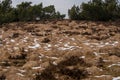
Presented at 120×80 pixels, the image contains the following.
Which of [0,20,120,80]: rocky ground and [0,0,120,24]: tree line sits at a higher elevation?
[0,0,120,24]: tree line

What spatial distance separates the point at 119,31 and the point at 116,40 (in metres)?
3.70

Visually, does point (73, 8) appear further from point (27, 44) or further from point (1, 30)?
point (27, 44)

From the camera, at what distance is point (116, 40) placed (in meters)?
22.5

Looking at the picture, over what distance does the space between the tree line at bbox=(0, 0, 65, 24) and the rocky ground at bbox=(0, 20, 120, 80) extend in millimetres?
2924

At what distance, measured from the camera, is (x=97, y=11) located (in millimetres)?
31000

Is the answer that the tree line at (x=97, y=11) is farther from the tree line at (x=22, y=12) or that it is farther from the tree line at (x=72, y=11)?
the tree line at (x=22, y=12)

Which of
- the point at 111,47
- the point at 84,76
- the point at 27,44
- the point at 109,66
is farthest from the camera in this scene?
the point at 27,44

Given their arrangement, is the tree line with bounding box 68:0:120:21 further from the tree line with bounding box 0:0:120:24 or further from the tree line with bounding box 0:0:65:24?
the tree line with bounding box 0:0:65:24

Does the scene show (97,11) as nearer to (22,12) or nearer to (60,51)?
(22,12)

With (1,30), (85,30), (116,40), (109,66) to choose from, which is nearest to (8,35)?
(1,30)

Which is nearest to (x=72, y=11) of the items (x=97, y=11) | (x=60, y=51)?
(x=97, y=11)

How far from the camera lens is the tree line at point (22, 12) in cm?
3271

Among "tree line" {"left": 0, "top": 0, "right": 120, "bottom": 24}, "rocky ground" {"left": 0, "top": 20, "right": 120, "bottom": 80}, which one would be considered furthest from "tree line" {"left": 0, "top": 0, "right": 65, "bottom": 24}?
"rocky ground" {"left": 0, "top": 20, "right": 120, "bottom": 80}

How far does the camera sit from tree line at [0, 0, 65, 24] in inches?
1288
